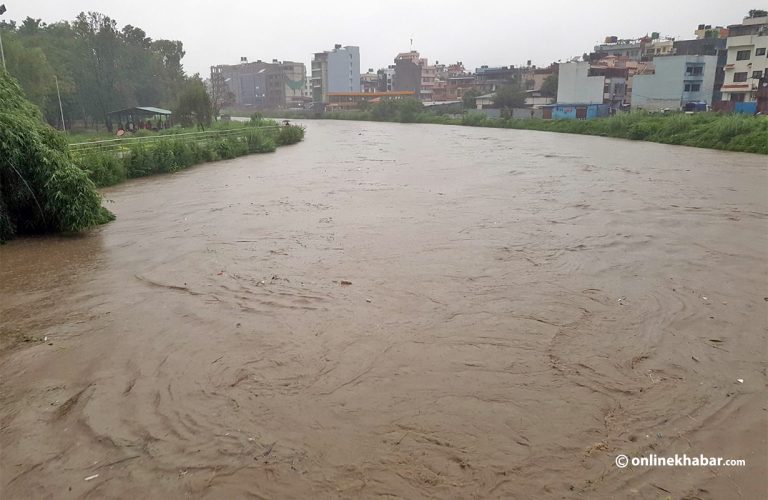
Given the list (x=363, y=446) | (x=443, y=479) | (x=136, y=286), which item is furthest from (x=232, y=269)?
(x=443, y=479)

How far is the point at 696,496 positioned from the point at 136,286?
676cm

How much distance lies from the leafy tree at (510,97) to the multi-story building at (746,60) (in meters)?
17.6

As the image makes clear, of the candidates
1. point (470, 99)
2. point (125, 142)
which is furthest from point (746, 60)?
point (125, 142)

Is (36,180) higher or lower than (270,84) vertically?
lower

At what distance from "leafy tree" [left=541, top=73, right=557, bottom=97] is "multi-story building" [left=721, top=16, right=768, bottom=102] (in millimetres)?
15779

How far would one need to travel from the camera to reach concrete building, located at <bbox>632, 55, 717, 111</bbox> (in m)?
39.9

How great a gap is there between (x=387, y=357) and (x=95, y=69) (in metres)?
47.8

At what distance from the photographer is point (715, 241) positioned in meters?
9.49

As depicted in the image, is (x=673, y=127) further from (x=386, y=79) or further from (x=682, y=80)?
(x=386, y=79)

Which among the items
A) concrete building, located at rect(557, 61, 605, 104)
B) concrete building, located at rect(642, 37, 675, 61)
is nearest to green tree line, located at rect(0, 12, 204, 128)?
concrete building, located at rect(557, 61, 605, 104)

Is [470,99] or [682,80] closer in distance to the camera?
[682,80]

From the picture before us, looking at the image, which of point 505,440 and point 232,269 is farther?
point 232,269

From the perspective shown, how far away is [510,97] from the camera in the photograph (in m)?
52.3

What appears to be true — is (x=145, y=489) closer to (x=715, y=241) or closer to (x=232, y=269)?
(x=232, y=269)
